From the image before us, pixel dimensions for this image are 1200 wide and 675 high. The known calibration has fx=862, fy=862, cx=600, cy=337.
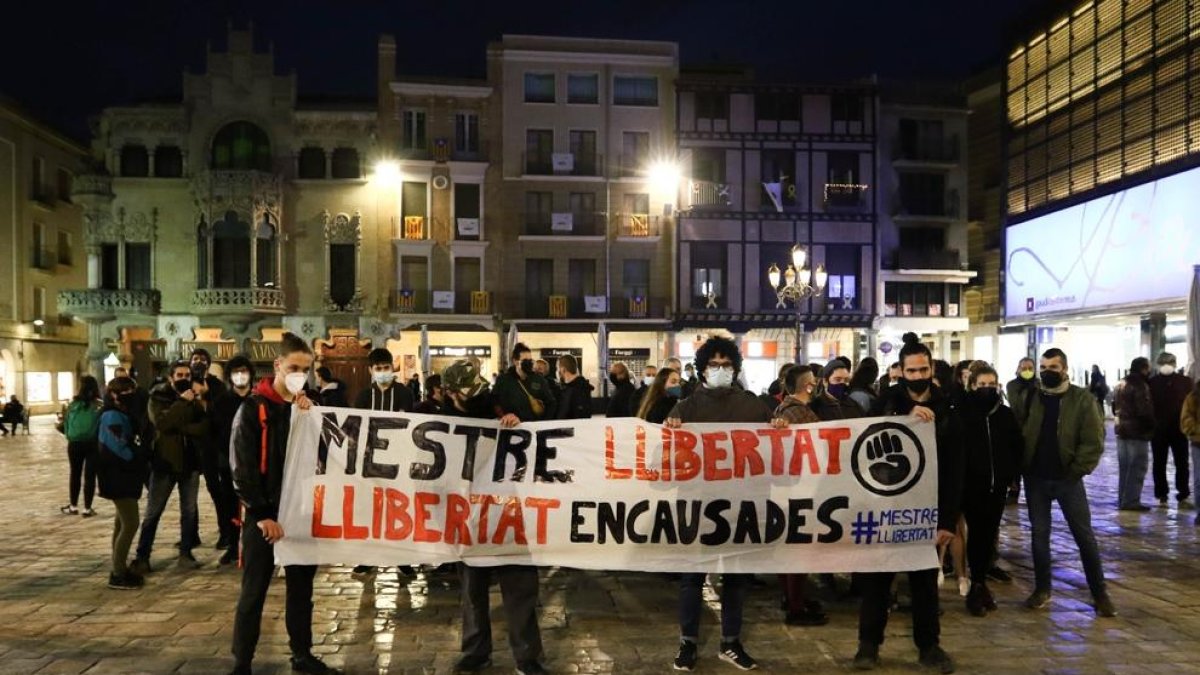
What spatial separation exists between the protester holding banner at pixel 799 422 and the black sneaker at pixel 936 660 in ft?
3.27

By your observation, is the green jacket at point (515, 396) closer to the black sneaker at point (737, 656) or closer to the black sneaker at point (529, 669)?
the black sneaker at point (529, 669)

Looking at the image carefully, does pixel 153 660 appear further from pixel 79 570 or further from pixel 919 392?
pixel 919 392

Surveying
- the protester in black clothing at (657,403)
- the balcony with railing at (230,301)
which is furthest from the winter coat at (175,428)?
the balcony with railing at (230,301)

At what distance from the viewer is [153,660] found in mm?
5781

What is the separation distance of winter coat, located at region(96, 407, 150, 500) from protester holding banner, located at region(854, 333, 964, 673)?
6.22 meters

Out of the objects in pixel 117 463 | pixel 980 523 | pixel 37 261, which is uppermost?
pixel 37 261

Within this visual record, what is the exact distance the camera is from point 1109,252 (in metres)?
22.5

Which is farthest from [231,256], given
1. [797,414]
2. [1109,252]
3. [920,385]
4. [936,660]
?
[936,660]

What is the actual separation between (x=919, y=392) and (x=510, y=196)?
1320 inches

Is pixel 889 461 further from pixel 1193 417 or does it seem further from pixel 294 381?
pixel 1193 417

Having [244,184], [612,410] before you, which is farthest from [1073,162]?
[244,184]

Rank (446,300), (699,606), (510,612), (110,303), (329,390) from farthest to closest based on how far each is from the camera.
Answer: (446,300) → (110,303) → (329,390) → (699,606) → (510,612)

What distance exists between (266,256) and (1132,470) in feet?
108

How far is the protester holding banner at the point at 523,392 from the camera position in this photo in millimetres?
7840
